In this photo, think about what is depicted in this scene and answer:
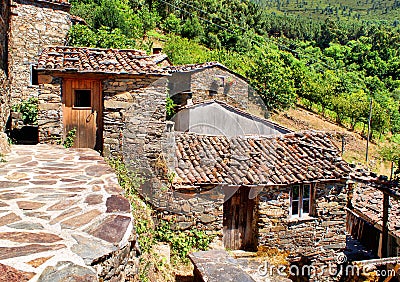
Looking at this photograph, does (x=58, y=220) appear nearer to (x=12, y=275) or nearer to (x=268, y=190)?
(x=12, y=275)

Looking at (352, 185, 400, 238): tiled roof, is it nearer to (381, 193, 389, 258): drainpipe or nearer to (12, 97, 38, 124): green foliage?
(381, 193, 389, 258): drainpipe

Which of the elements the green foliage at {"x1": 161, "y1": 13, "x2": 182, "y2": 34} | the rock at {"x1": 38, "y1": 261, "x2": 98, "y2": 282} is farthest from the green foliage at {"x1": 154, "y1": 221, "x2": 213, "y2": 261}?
the green foliage at {"x1": 161, "y1": 13, "x2": 182, "y2": 34}

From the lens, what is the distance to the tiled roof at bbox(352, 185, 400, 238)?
13.3m

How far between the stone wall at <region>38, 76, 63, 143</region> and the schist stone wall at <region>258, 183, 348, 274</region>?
5184mm

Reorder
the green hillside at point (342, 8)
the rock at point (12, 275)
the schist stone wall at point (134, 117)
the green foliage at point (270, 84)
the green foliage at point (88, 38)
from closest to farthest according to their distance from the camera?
the rock at point (12, 275) < the schist stone wall at point (134, 117) < the green foliage at point (88, 38) < the green foliage at point (270, 84) < the green hillside at point (342, 8)

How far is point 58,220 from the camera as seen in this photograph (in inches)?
119

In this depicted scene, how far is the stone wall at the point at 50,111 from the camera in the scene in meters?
7.73

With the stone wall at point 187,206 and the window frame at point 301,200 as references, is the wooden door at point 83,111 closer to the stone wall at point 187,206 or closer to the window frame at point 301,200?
the stone wall at point 187,206

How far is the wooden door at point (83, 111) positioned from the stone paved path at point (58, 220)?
2839 millimetres

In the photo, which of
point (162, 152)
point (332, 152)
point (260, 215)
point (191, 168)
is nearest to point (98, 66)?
point (162, 152)

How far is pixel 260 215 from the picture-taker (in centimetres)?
955

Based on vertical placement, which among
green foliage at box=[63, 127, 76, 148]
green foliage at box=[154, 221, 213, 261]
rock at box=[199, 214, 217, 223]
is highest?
green foliage at box=[63, 127, 76, 148]

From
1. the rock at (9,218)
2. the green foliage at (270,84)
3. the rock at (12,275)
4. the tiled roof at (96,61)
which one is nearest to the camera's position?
the rock at (12,275)

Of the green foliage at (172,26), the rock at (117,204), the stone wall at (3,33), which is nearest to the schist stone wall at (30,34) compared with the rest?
the stone wall at (3,33)
